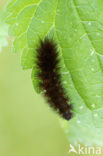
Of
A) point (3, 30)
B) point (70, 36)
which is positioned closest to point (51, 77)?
point (70, 36)

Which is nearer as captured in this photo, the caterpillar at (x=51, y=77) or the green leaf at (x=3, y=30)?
the green leaf at (x=3, y=30)

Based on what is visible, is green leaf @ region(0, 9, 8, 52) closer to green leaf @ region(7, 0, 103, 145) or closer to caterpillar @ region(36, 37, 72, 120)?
green leaf @ region(7, 0, 103, 145)

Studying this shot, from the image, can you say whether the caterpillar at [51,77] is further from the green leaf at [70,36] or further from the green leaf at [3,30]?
the green leaf at [3,30]

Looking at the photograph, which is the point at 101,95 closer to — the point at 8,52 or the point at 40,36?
the point at 40,36

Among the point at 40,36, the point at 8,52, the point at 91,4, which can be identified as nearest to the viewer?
the point at 91,4

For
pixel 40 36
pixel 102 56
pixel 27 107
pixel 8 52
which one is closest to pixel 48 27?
pixel 40 36

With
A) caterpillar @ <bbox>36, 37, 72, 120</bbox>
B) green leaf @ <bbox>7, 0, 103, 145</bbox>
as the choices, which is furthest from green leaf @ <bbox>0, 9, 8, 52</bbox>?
caterpillar @ <bbox>36, 37, 72, 120</bbox>

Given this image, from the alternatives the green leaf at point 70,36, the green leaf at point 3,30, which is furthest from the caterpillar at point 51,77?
the green leaf at point 3,30
